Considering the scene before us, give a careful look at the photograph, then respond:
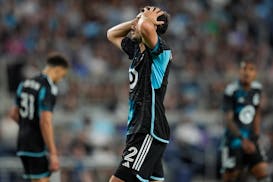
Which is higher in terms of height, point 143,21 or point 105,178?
point 143,21

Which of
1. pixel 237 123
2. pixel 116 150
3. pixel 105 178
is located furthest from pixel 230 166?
pixel 116 150

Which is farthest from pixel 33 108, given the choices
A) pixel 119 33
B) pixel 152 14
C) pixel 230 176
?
pixel 230 176

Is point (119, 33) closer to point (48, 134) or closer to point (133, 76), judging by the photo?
point (133, 76)

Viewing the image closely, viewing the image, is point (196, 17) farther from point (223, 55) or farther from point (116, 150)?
point (116, 150)

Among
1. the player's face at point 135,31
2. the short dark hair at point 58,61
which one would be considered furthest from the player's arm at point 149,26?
the short dark hair at point 58,61

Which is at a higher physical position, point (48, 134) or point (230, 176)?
point (48, 134)

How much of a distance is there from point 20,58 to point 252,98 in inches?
280

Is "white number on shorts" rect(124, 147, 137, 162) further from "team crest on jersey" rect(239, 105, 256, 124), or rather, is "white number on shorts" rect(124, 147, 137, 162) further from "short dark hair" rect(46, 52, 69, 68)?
"team crest on jersey" rect(239, 105, 256, 124)

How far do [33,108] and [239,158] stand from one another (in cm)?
326

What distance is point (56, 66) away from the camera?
1095 cm

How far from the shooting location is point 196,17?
20531 millimetres

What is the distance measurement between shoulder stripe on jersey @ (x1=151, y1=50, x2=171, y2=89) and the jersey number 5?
2.68 m

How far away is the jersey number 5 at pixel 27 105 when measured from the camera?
1083 cm

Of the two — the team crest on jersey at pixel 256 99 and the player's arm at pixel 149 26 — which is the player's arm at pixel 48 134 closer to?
the player's arm at pixel 149 26
